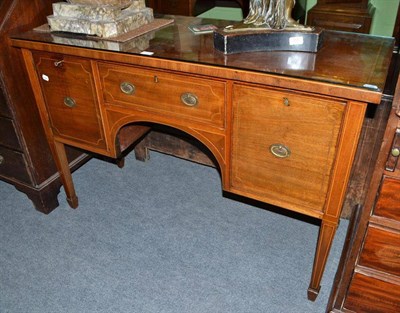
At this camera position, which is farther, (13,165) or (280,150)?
(13,165)

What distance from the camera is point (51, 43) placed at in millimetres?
1521

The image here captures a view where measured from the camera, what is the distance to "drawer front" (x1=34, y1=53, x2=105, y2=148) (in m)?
1.59

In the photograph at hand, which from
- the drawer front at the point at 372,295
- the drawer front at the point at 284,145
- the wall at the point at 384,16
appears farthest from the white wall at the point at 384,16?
the drawer front at the point at 372,295

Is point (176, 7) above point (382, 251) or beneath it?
above

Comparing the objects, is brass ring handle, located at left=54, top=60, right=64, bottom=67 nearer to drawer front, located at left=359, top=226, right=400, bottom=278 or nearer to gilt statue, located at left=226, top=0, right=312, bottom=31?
gilt statue, located at left=226, top=0, right=312, bottom=31

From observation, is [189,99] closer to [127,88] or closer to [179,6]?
[127,88]

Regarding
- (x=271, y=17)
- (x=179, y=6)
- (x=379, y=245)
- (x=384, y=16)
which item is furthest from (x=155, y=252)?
(x=384, y=16)

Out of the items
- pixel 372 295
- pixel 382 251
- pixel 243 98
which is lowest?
pixel 372 295

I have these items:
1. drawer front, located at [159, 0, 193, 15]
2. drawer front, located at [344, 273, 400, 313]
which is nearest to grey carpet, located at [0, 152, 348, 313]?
drawer front, located at [344, 273, 400, 313]

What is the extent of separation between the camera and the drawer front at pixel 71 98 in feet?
5.21

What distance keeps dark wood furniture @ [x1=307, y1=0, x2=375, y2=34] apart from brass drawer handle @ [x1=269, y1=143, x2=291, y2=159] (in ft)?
6.82

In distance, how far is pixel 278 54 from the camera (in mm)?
1321

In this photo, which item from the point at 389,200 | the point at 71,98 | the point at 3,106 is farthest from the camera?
the point at 3,106

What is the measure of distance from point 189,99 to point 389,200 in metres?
0.75
